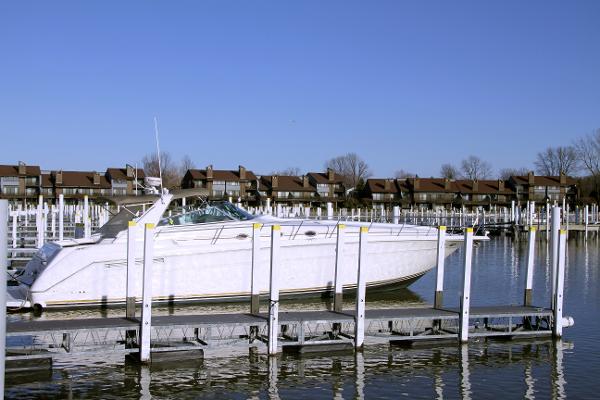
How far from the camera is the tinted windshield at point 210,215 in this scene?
1867 cm

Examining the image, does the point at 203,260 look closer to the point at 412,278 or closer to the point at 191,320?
the point at 191,320

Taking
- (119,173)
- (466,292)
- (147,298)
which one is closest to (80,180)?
(119,173)

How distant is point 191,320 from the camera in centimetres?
1282

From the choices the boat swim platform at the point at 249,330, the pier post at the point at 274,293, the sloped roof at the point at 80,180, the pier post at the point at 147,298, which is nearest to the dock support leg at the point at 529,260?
the boat swim platform at the point at 249,330

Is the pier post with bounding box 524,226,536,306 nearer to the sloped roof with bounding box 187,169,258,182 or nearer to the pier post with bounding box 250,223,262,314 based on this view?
the pier post with bounding box 250,223,262,314

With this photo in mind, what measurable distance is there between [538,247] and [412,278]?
84.1 ft

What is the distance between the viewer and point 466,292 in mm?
13891

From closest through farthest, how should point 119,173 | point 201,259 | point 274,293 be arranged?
1. point 274,293
2. point 201,259
3. point 119,173

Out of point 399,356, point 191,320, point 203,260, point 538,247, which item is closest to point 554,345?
point 399,356

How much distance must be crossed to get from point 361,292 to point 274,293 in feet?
5.59

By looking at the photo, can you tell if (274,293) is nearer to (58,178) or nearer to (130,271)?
(130,271)

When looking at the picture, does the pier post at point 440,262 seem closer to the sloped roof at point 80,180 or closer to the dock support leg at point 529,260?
the dock support leg at point 529,260

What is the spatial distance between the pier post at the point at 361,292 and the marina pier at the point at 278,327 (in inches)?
0.7

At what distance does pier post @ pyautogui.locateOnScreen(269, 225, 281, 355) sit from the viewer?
1261 cm
